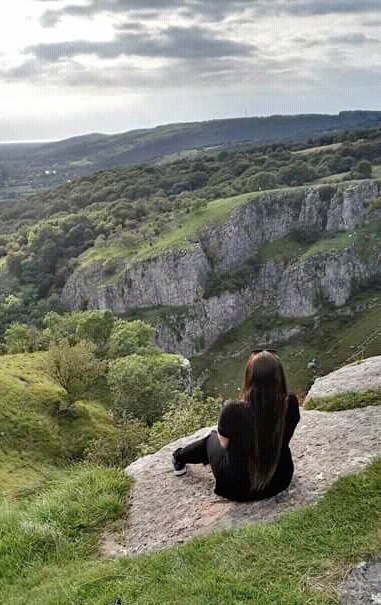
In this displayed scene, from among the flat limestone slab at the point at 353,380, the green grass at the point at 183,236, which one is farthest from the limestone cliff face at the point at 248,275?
the flat limestone slab at the point at 353,380

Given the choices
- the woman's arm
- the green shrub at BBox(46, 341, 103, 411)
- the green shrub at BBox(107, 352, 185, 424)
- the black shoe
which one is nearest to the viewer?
the woman's arm

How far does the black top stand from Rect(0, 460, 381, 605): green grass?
60 cm

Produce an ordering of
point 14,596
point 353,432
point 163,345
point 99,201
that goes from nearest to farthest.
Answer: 1. point 14,596
2. point 353,432
3. point 163,345
4. point 99,201

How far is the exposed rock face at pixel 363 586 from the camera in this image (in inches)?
215

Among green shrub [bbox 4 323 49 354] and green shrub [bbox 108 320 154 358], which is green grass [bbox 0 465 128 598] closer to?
green shrub [bbox 108 320 154 358]

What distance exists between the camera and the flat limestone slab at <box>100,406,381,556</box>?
24.4ft

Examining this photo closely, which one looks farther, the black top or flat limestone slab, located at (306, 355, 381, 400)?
flat limestone slab, located at (306, 355, 381, 400)

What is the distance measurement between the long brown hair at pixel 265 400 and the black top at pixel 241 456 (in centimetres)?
11

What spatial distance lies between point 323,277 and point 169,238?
40571 mm

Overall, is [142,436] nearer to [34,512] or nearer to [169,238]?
[34,512]

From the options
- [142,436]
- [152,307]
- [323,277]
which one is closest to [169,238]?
[152,307]

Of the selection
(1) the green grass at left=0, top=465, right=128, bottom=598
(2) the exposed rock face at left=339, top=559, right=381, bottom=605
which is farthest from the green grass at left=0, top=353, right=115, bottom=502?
(2) the exposed rock face at left=339, top=559, right=381, bottom=605

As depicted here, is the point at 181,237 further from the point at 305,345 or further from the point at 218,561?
the point at 218,561

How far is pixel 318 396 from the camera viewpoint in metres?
11.4
